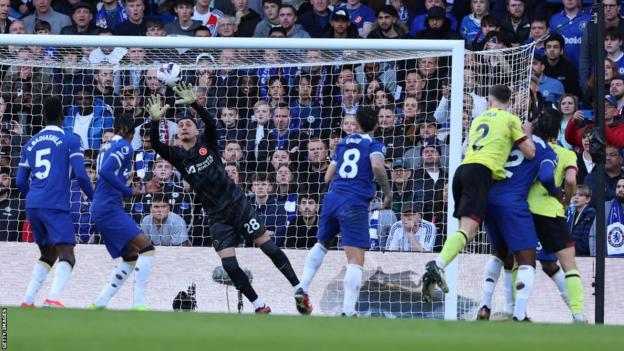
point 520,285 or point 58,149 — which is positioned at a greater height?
point 58,149

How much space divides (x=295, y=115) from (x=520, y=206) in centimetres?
389

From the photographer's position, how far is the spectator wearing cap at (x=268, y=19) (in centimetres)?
1614

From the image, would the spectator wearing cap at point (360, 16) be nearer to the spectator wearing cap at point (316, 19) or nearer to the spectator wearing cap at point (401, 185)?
the spectator wearing cap at point (316, 19)

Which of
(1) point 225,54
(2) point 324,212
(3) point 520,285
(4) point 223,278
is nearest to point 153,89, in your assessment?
(1) point 225,54

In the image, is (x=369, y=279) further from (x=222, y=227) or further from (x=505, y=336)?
(x=505, y=336)

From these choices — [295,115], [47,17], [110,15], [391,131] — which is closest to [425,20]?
[391,131]

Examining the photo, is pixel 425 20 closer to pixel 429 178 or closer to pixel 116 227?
pixel 429 178

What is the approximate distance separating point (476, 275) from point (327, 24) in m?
4.28

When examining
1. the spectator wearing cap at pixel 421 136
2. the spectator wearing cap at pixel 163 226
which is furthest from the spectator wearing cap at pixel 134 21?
the spectator wearing cap at pixel 421 136

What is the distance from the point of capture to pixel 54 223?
1159 centimetres

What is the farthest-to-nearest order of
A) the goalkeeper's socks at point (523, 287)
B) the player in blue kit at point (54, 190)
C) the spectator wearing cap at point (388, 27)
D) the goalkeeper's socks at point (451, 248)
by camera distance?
the spectator wearing cap at point (388, 27) → the player in blue kit at point (54, 190) → the goalkeeper's socks at point (523, 287) → the goalkeeper's socks at point (451, 248)

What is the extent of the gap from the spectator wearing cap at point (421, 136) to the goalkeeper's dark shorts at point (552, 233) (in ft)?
9.41

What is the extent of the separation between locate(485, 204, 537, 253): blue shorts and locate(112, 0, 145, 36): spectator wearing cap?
22.3 ft

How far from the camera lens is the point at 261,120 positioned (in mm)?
14062
